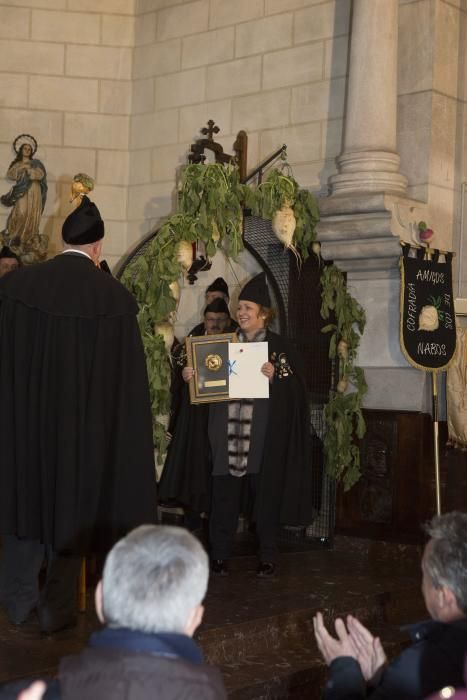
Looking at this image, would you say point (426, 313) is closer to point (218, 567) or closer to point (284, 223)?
point (284, 223)

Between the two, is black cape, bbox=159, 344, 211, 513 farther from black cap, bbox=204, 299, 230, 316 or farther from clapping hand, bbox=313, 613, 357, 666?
clapping hand, bbox=313, 613, 357, 666

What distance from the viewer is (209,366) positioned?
6.76 metres

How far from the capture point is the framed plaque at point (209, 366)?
6742 mm

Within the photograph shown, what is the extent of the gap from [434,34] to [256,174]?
5.82 ft

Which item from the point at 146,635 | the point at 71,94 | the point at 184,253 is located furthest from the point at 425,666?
the point at 71,94

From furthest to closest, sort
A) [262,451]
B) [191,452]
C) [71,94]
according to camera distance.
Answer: [71,94]
[191,452]
[262,451]

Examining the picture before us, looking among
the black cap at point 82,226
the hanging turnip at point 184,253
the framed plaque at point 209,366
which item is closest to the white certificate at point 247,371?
the framed plaque at point 209,366

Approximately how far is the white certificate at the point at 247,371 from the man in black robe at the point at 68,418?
67.6 inches

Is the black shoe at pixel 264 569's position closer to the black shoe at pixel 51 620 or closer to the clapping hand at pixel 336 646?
the black shoe at pixel 51 620

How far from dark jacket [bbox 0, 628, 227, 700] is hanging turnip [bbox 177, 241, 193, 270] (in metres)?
5.18

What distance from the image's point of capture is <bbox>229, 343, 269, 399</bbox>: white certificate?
6.70 meters

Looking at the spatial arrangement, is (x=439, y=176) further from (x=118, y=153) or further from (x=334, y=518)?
(x=118, y=153)

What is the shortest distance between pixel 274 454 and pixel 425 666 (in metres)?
4.13

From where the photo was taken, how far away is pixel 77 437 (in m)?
4.92
